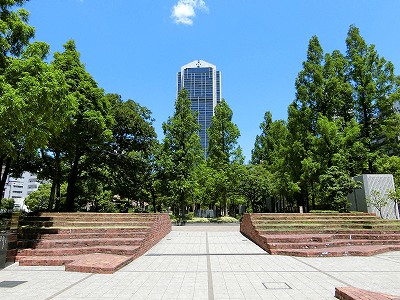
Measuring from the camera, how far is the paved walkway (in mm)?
6207

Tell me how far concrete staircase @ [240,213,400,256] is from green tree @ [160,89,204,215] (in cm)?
1164

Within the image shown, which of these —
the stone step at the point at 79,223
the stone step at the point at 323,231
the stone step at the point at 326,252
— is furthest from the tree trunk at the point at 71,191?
the stone step at the point at 326,252

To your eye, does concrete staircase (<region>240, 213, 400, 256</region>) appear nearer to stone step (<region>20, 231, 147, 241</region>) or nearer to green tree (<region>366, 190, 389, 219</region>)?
green tree (<region>366, 190, 389, 219</region>)

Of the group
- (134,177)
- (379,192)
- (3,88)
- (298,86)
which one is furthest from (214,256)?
(298,86)

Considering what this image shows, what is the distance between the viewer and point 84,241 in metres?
11.5

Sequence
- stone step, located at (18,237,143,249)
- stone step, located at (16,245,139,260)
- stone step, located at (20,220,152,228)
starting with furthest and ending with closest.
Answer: stone step, located at (20,220,152,228) → stone step, located at (18,237,143,249) → stone step, located at (16,245,139,260)

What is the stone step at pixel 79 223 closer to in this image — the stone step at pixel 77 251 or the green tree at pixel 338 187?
the stone step at pixel 77 251

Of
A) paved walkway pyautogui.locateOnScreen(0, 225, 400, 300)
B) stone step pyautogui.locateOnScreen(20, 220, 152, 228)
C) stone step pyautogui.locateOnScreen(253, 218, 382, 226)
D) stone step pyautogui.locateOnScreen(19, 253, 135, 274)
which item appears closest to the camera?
paved walkway pyautogui.locateOnScreen(0, 225, 400, 300)

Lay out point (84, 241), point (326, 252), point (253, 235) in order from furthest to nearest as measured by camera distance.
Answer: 1. point (253, 235)
2. point (84, 241)
3. point (326, 252)

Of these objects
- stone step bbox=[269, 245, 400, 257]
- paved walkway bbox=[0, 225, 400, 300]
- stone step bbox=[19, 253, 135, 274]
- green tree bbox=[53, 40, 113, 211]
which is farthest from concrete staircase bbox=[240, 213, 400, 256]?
green tree bbox=[53, 40, 113, 211]

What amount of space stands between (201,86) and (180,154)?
5926 centimetres

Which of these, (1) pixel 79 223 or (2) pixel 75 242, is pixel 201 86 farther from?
Result: (2) pixel 75 242

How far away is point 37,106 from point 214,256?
7.76m

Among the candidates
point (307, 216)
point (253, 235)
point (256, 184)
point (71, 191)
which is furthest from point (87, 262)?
point (256, 184)
